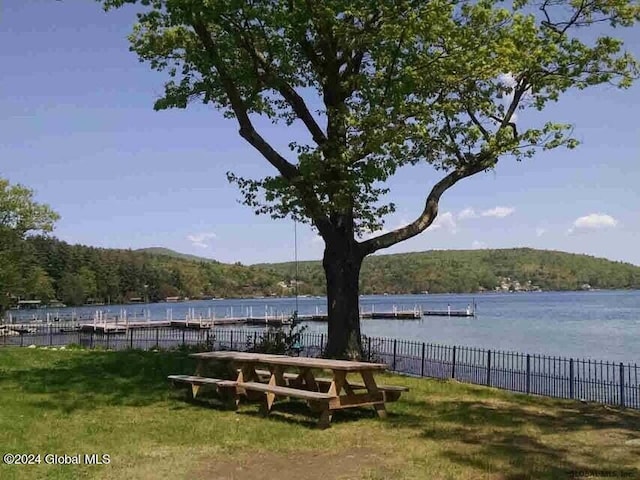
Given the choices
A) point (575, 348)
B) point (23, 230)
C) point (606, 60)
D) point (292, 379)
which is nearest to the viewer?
point (292, 379)

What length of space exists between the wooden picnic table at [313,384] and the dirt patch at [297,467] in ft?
4.40

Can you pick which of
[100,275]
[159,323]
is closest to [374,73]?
[159,323]

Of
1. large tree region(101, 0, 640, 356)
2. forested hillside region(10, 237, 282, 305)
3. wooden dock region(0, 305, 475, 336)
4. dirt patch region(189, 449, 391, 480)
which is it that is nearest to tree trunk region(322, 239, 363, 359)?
large tree region(101, 0, 640, 356)

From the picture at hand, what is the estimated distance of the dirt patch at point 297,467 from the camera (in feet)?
22.1

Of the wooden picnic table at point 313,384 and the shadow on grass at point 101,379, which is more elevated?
the wooden picnic table at point 313,384

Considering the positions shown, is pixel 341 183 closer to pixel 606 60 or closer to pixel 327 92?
pixel 327 92

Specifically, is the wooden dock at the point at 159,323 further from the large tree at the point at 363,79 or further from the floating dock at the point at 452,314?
the large tree at the point at 363,79

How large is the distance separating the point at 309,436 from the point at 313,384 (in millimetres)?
2051

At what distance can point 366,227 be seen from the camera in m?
16.6

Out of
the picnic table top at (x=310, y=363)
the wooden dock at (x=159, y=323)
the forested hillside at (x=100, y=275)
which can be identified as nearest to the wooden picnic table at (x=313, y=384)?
the picnic table top at (x=310, y=363)

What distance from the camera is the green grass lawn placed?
273 inches

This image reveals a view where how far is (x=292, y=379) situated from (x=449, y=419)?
8.61ft

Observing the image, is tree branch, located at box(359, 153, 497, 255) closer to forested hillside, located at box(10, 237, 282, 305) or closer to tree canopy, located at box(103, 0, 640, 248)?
tree canopy, located at box(103, 0, 640, 248)

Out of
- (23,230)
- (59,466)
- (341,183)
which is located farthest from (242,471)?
(23,230)
